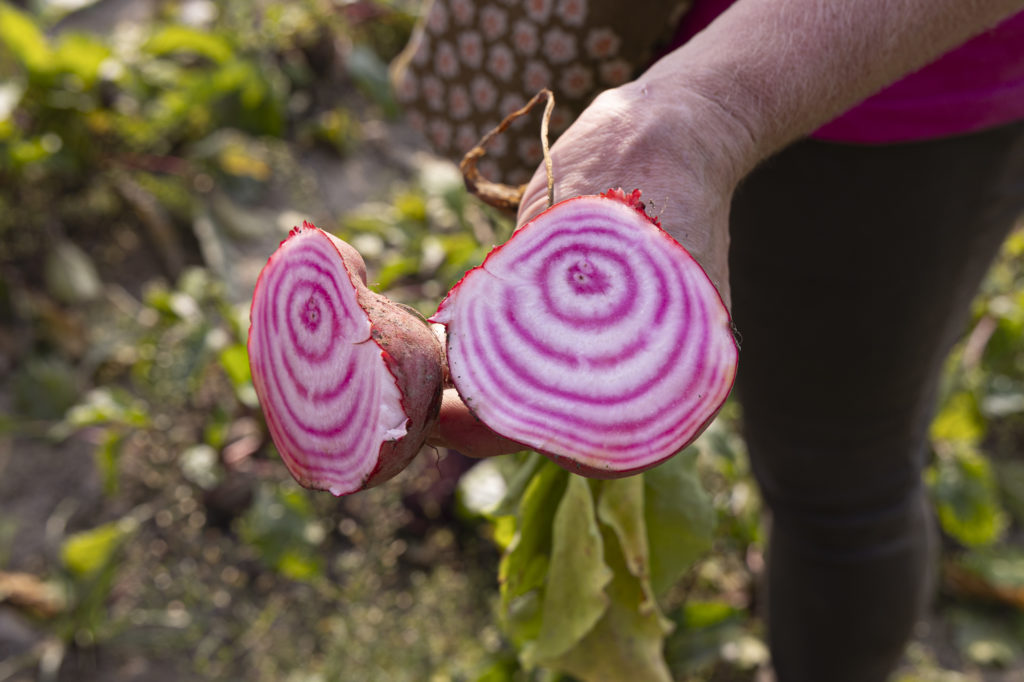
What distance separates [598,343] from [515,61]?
524 mm

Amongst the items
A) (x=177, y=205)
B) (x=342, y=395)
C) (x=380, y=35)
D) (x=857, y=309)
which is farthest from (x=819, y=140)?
(x=380, y=35)

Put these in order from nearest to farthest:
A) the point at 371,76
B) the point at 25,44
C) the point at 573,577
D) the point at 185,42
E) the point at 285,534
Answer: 1. the point at 573,577
2. the point at 285,534
3. the point at 25,44
4. the point at 185,42
5. the point at 371,76

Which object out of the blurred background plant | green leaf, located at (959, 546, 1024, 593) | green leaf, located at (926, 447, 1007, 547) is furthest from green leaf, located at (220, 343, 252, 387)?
green leaf, located at (959, 546, 1024, 593)

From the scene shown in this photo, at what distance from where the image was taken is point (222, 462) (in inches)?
79.5

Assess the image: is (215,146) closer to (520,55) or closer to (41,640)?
(41,640)

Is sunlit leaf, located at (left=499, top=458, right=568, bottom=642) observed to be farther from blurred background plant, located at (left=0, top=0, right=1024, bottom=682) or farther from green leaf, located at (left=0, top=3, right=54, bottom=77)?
green leaf, located at (left=0, top=3, right=54, bottom=77)

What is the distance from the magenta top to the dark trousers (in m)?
0.03

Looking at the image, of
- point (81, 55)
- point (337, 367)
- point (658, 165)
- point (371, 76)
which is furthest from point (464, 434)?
point (371, 76)

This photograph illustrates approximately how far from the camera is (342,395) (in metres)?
0.68

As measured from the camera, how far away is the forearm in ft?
2.25

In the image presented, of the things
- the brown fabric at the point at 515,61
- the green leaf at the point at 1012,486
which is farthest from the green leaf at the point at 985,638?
the brown fabric at the point at 515,61

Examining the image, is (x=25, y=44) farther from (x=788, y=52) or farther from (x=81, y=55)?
(x=788, y=52)

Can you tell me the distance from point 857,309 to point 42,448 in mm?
1983

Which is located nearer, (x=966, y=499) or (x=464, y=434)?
(x=464, y=434)
